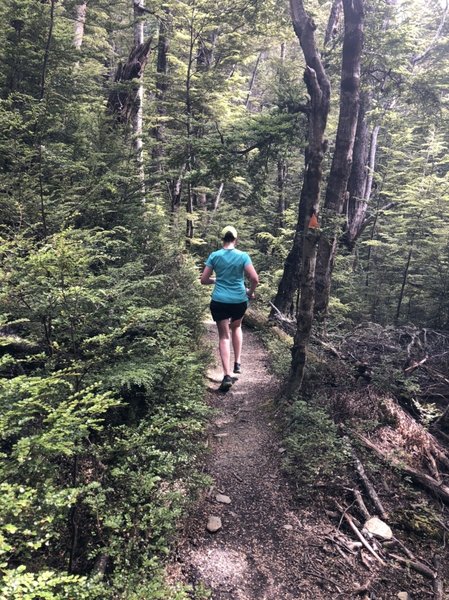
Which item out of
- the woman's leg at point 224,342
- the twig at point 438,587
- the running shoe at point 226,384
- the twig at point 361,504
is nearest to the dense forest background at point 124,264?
the woman's leg at point 224,342

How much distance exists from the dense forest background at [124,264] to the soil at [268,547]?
16.3 inches

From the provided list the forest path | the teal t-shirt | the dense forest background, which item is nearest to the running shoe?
the dense forest background

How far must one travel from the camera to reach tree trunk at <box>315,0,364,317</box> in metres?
7.07

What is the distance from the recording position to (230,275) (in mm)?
5961

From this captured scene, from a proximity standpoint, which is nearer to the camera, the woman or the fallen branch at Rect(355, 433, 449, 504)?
the fallen branch at Rect(355, 433, 449, 504)

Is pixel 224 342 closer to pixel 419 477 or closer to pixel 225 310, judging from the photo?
pixel 225 310

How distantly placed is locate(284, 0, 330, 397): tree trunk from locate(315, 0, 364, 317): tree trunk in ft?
6.21

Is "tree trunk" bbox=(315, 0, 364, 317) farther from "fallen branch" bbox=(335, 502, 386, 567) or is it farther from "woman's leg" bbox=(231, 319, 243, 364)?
"fallen branch" bbox=(335, 502, 386, 567)

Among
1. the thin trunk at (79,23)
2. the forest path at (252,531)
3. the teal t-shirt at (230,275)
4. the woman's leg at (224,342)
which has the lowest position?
the forest path at (252,531)

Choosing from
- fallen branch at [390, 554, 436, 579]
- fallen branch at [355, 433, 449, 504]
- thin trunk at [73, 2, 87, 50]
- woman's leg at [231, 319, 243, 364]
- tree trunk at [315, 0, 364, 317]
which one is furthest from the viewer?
thin trunk at [73, 2, 87, 50]

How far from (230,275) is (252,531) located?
11.4ft

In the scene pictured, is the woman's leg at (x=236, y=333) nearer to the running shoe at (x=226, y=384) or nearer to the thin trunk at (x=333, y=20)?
the running shoe at (x=226, y=384)

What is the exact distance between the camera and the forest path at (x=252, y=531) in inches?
118

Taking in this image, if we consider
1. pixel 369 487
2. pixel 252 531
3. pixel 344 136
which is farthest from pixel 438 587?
pixel 344 136
